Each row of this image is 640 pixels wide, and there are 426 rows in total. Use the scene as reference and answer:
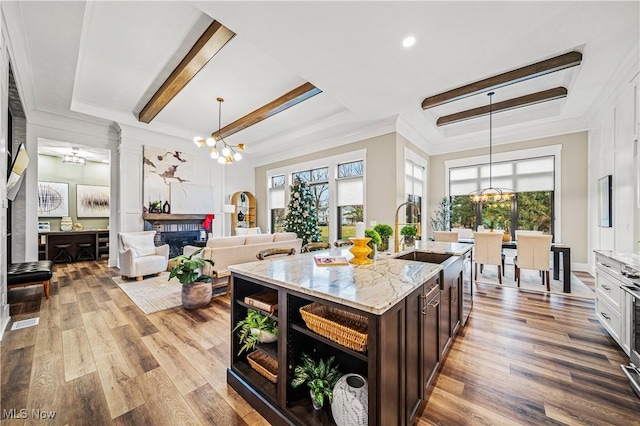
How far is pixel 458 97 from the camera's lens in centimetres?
426

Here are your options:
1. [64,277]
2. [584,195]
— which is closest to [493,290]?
[584,195]

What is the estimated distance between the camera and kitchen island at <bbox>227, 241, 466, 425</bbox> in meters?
1.13

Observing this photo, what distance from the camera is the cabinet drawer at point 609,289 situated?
2.23 metres

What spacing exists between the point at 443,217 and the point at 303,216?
378 cm

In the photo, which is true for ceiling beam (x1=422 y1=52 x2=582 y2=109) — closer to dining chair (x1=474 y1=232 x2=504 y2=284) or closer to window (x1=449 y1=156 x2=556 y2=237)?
dining chair (x1=474 y1=232 x2=504 y2=284)

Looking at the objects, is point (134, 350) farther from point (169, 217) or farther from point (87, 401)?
point (169, 217)

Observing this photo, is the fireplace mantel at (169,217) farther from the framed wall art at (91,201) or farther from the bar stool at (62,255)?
the framed wall art at (91,201)

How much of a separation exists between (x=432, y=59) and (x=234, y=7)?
7.70ft

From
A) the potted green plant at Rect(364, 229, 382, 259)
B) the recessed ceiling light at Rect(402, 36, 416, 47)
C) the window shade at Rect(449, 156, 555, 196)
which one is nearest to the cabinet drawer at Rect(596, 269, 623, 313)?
the potted green plant at Rect(364, 229, 382, 259)

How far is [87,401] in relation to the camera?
5.57ft

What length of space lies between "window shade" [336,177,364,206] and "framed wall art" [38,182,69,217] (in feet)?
26.5

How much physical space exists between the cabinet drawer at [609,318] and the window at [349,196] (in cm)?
386

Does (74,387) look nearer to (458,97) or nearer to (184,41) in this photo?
(184,41)

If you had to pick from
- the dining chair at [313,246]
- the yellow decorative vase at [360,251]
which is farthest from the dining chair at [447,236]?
the yellow decorative vase at [360,251]
